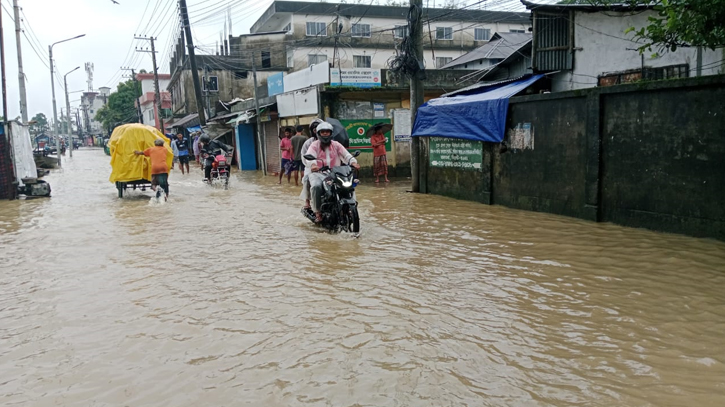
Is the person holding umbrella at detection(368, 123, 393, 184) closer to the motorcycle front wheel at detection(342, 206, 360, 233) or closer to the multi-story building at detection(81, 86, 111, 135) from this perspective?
the motorcycle front wheel at detection(342, 206, 360, 233)

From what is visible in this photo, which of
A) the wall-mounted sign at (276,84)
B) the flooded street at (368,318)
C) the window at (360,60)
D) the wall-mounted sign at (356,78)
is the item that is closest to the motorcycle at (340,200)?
the flooded street at (368,318)

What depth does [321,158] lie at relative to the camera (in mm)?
8609

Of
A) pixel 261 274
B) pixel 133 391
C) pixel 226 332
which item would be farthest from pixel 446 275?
pixel 133 391

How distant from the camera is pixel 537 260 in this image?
6.52 meters

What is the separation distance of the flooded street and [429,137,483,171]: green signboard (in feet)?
9.79

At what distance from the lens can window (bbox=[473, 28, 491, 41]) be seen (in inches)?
1791

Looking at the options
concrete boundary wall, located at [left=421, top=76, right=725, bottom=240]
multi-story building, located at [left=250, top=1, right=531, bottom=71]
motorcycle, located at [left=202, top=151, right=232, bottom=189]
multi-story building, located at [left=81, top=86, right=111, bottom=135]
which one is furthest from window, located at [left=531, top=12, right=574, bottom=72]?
multi-story building, located at [left=81, top=86, right=111, bottom=135]

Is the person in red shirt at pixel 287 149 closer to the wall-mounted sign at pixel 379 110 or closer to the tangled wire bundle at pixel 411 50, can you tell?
the wall-mounted sign at pixel 379 110

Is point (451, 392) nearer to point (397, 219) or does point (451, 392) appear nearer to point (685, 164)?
point (685, 164)

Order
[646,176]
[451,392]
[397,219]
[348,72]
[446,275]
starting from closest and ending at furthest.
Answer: [451,392] → [446,275] → [646,176] → [397,219] → [348,72]

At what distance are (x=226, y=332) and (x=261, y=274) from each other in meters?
1.83

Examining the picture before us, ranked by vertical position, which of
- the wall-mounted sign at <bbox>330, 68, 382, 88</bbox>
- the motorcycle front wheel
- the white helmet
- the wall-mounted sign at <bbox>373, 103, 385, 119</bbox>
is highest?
the wall-mounted sign at <bbox>330, 68, 382, 88</bbox>

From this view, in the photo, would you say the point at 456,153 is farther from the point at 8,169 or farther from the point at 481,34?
the point at 481,34

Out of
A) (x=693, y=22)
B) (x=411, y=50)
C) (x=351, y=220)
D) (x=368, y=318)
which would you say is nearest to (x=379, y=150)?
(x=411, y=50)
